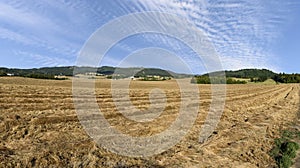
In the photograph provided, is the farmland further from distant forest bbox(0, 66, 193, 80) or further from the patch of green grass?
distant forest bbox(0, 66, 193, 80)

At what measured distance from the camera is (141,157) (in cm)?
916

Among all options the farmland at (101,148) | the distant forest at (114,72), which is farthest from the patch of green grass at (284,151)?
the distant forest at (114,72)

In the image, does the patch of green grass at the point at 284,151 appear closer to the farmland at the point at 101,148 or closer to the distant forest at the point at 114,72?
the farmland at the point at 101,148

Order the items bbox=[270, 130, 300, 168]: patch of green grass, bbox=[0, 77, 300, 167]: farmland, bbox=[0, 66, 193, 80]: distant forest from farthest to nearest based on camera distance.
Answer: bbox=[0, 66, 193, 80]: distant forest → bbox=[270, 130, 300, 168]: patch of green grass → bbox=[0, 77, 300, 167]: farmland

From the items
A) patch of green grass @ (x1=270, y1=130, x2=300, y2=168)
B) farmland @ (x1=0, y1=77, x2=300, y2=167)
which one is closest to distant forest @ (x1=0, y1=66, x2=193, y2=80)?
farmland @ (x1=0, y1=77, x2=300, y2=167)

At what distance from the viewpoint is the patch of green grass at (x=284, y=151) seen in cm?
1007

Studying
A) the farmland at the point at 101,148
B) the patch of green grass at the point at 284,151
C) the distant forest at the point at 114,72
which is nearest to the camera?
the farmland at the point at 101,148

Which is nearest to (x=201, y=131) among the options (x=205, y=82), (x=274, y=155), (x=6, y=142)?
(x=274, y=155)

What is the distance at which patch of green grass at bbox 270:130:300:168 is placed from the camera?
1007cm

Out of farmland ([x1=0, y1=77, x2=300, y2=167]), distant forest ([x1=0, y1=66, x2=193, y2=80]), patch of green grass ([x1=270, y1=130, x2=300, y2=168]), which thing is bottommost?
patch of green grass ([x1=270, y1=130, x2=300, y2=168])

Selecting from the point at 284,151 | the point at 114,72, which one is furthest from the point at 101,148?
the point at 114,72

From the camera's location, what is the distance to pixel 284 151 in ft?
37.8

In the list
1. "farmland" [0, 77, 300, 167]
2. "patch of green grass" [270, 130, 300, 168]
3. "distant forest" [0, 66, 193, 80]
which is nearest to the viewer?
"farmland" [0, 77, 300, 167]

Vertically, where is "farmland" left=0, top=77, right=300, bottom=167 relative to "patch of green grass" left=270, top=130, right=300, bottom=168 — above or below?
above
